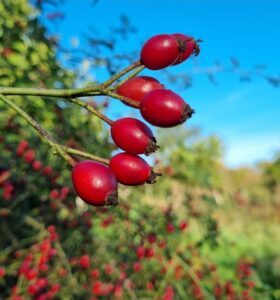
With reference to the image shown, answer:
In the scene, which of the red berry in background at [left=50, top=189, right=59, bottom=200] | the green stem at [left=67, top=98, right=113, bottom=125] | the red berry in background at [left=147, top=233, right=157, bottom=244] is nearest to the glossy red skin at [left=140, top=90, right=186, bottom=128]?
the green stem at [left=67, top=98, right=113, bottom=125]

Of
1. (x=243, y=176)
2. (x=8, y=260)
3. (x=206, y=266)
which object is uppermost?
(x=243, y=176)

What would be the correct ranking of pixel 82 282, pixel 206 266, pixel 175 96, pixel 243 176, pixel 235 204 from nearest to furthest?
pixel 175 96
pixel 82 282
pixel 206 266
pixel 235 204
pixel 243 176

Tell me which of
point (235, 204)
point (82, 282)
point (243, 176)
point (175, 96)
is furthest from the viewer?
point (243, 176)

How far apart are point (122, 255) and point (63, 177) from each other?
0.69 meters

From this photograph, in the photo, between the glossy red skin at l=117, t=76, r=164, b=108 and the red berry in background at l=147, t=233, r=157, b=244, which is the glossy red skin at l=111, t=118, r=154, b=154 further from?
the red berry in background at l=147, t=233, r=157, b=244

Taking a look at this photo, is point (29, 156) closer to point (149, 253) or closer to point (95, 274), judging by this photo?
point (95, 274)

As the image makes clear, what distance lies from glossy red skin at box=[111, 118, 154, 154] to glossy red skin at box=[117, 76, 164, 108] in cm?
5

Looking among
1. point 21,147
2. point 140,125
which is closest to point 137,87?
point 140,125

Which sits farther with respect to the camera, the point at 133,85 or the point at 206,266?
the point at 206,266

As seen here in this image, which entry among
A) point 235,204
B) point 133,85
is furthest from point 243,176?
point 133,85

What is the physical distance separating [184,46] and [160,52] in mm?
54

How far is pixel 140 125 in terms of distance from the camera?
1.04 m

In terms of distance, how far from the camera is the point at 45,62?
3533mm

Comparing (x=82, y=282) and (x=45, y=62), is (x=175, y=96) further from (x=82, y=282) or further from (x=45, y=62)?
(x=45, y=62)
